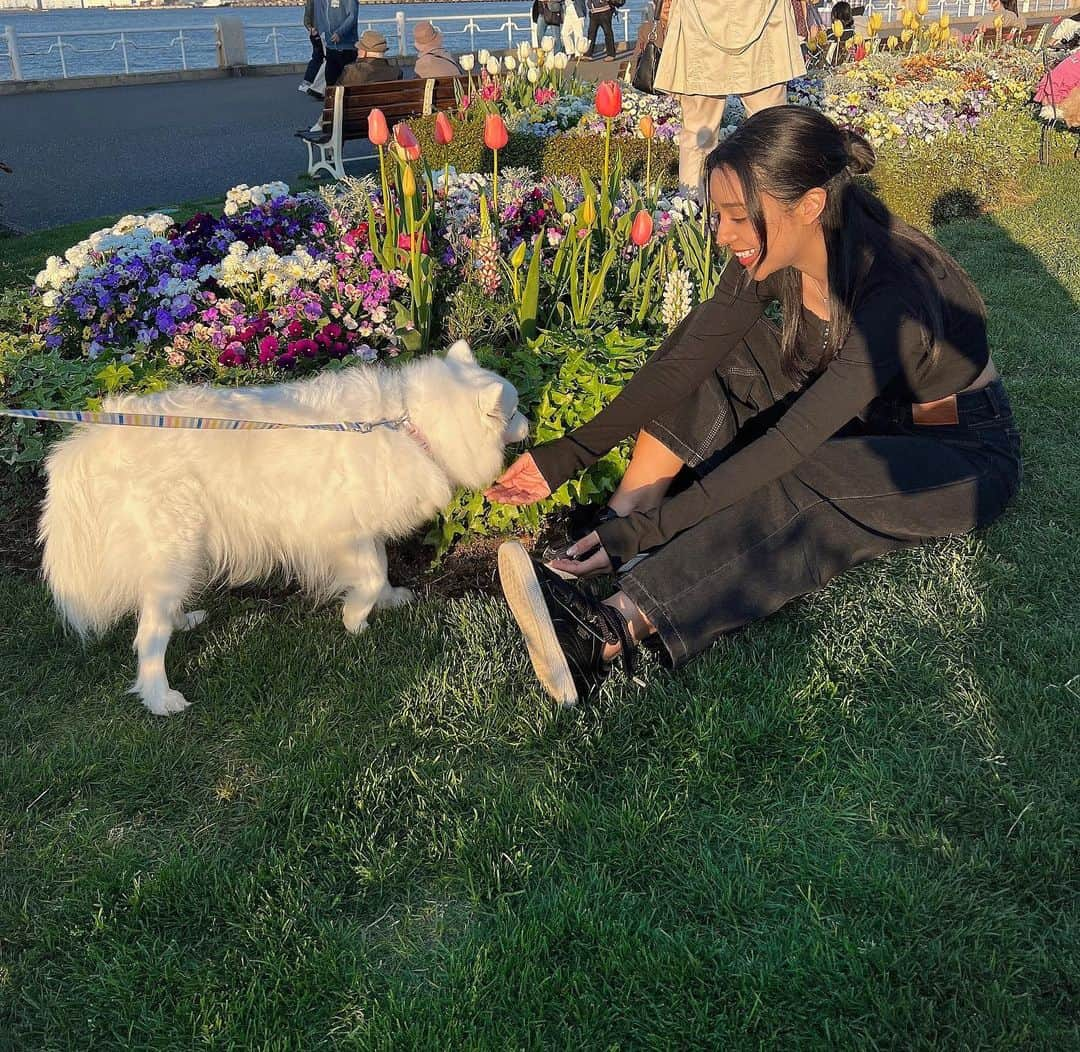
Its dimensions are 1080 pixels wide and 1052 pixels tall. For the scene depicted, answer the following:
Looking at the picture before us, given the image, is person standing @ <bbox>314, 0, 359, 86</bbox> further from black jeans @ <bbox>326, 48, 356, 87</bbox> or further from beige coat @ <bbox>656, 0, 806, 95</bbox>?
beige coat @ <bbox>656, 0, 806, 95</bbox>

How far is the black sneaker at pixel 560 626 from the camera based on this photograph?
278cm

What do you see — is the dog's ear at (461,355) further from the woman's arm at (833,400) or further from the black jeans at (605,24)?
the black jeans at (605,24)

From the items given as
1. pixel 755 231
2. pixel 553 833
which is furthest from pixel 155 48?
pixel 553 833

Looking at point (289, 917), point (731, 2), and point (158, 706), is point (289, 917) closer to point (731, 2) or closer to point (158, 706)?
point (158, 706)

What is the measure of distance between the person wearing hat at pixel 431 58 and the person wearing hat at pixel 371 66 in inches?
19.7

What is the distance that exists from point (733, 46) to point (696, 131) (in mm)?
599

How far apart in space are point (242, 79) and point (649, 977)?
71.2 feet

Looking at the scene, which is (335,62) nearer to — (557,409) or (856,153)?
(557,409)

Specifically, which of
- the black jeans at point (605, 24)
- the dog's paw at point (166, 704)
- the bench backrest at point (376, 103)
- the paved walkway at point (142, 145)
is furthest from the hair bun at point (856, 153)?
the black jeans at point (605, 24)

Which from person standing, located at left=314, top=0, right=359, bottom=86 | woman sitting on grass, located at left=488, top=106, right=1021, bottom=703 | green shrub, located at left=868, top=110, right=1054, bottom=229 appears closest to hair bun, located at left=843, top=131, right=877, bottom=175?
woman sitting on grass, located at left=488, top=106, right=1021, bottom=703

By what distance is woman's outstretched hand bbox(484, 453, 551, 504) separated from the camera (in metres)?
3.25

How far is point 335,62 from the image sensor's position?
13.9 meters

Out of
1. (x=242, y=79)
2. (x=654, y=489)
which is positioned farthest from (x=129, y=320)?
(x=242, y=79)

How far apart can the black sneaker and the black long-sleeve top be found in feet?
1.00
